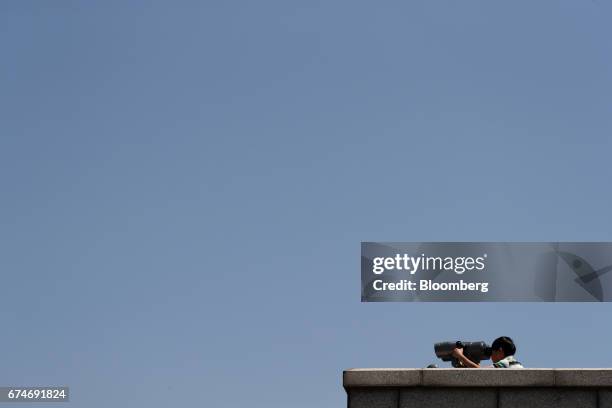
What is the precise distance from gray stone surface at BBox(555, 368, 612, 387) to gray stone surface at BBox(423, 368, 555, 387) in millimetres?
152

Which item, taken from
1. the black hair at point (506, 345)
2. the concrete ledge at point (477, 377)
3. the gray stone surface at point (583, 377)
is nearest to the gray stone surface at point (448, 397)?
the concrete ledge at point (477, 377)

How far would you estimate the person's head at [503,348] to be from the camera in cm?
1941

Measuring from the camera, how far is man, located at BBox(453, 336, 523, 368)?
19.4 meters

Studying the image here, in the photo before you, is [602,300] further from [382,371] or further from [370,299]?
[382,371]

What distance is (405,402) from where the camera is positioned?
19141 millimetres

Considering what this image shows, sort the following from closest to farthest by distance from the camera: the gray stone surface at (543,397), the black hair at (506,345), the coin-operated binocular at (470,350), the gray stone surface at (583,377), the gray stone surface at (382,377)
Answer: the gray stone surface at (583,377) < the gray stone surface at (543,397) < the gray stone surface at (382,377) < the black hair at (506,345) < the coin-operated binocular at (470,350)

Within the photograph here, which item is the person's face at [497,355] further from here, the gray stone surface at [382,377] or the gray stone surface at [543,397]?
the gray stone surface at [382,377]

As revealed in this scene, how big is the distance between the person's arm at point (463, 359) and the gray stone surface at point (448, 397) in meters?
0.54

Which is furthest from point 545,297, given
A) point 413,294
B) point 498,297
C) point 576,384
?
point 576,384

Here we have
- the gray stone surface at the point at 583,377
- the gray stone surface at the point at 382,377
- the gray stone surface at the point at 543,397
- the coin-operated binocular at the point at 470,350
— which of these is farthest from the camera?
the coin-operated binocular at the point at 470,350

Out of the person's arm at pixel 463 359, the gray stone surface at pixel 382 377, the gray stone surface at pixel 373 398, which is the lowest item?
the gray stone surface at pixel 373 398

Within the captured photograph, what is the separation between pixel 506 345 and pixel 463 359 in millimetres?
780

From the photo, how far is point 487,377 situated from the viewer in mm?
19000

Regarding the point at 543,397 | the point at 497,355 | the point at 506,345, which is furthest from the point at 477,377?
the point at 543,397
